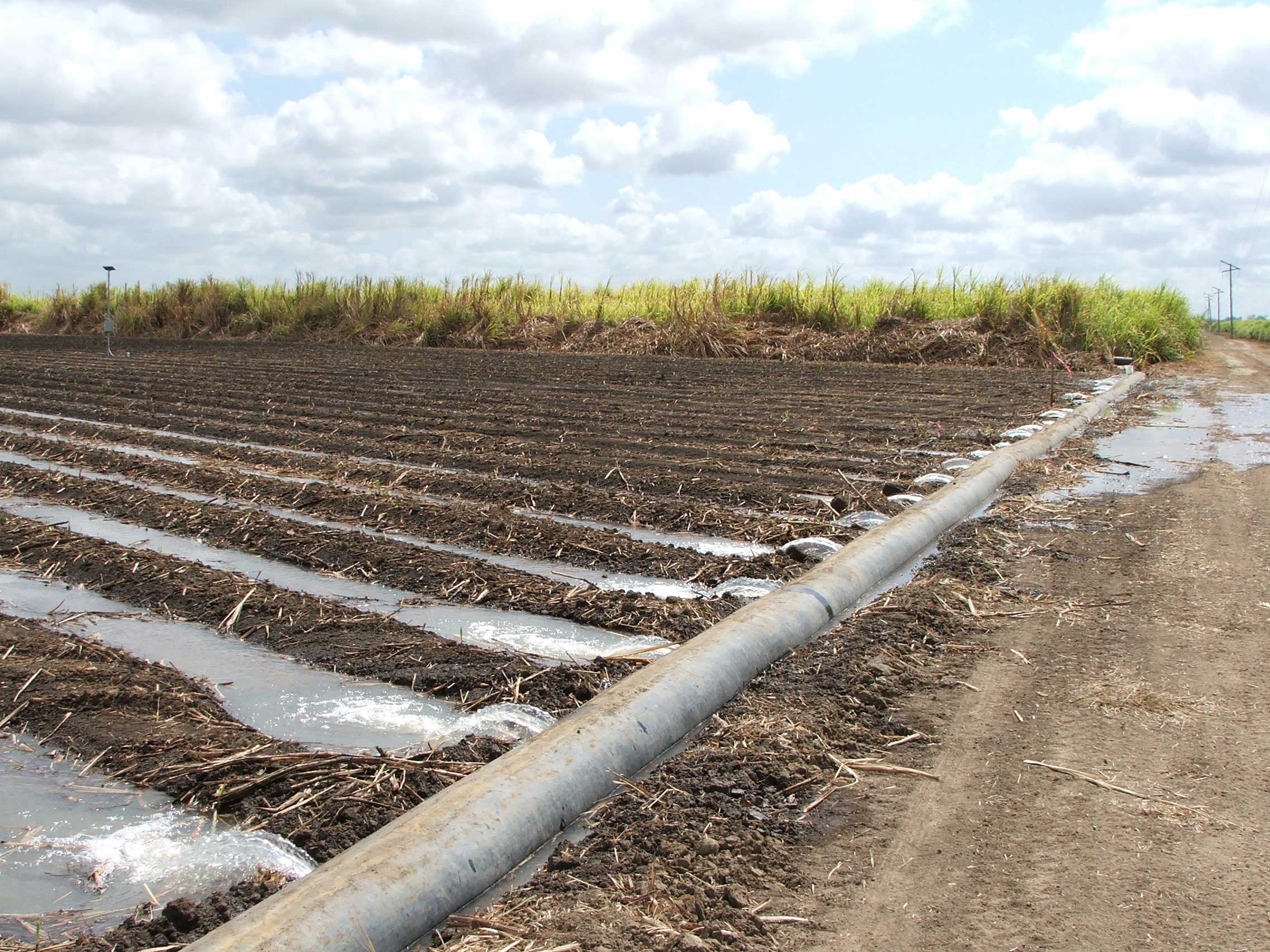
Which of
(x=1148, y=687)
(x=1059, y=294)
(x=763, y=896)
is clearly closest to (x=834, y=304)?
(x=1059, y=294)

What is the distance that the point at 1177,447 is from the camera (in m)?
7.46

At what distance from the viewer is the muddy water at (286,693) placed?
2.43 meters

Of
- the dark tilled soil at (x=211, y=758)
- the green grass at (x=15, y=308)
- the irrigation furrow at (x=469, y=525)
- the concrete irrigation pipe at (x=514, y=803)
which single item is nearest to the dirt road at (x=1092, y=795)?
the concrete irrigation pipe at (x=514, y=803)

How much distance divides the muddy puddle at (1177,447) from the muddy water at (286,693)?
4.07 meters

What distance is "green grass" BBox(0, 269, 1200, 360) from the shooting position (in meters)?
17.2

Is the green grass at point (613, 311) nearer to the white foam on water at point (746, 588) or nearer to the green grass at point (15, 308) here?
the green grass at point (15, 308)

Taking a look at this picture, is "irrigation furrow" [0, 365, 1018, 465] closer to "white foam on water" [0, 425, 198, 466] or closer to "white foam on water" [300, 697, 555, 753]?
"white foam on water" [0, 425, 198, 466]

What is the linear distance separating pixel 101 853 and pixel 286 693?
815 millimetres

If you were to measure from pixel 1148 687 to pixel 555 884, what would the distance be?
184cm

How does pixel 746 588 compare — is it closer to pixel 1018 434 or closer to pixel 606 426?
pixel 606 426

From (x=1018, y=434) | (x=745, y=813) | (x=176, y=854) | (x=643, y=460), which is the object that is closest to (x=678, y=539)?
(x=643, y=460)

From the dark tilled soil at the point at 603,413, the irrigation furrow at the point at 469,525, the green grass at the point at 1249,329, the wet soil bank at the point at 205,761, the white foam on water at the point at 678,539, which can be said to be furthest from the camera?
the green grass at the point at 1249,329

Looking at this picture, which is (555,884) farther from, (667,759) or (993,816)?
(993,816)

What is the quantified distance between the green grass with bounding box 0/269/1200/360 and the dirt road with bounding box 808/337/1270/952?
474 inches
